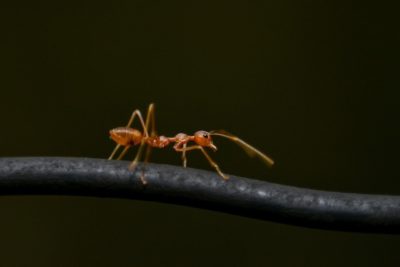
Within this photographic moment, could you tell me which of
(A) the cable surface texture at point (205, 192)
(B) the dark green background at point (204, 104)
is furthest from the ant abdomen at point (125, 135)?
(B) the dark green background at point (204, 104)

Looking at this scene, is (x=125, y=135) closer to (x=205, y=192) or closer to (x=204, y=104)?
(x=205, y=192)

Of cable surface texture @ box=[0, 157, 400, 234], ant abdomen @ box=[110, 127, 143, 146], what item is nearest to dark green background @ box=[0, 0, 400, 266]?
ant abdomen @ box=[110, 127, 143, 146]

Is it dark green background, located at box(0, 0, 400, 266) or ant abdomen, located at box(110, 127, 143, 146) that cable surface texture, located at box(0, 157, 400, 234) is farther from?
dark green background, located at box(0, 0, 400, 266)

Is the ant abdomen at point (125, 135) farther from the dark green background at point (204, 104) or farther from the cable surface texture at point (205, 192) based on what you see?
the dark green background at point (204, 104)

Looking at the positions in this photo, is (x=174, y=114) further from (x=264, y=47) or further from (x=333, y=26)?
(x=333, y=26)

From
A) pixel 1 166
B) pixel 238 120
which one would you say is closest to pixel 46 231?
pixel 238 120

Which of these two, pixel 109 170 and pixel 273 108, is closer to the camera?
pixel 109 170
